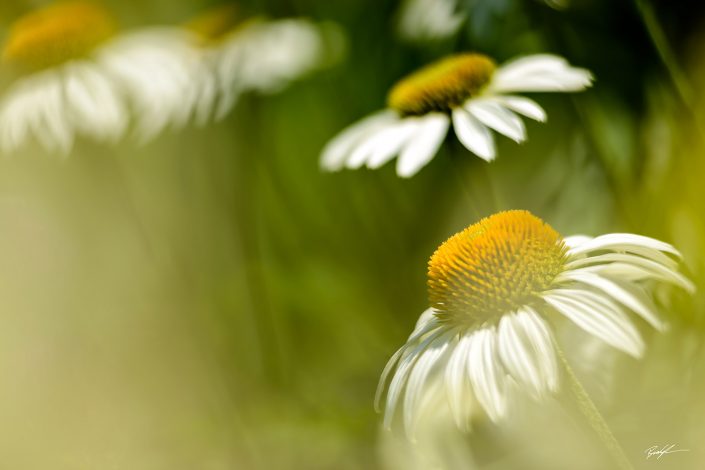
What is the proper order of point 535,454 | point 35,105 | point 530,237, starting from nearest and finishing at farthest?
point 530,237 → point 535,454 → point 35,105

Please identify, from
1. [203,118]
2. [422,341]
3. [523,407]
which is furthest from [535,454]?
[203,118]

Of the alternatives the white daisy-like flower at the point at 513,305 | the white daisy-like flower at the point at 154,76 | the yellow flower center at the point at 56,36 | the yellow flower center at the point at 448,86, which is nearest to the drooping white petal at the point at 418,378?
the white daisy-like flower at the point at 513,305

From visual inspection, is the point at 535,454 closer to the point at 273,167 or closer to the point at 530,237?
the point at 530,237

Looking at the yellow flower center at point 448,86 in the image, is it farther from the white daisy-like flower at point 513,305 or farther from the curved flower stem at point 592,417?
the curved flower stem at point 592,417

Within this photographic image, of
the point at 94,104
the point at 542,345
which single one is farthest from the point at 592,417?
the point at 94,104

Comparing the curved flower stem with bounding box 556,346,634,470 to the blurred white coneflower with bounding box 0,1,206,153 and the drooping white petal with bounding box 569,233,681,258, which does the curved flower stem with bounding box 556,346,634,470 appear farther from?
the blurred white coneflower with bounding box 0,1,206,153

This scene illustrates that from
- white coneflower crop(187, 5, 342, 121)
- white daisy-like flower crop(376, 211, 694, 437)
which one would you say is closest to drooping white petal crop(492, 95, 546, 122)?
white daisy-like flower crop(376, 211, 694, 437)

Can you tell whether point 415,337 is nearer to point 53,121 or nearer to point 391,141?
point 391,141
